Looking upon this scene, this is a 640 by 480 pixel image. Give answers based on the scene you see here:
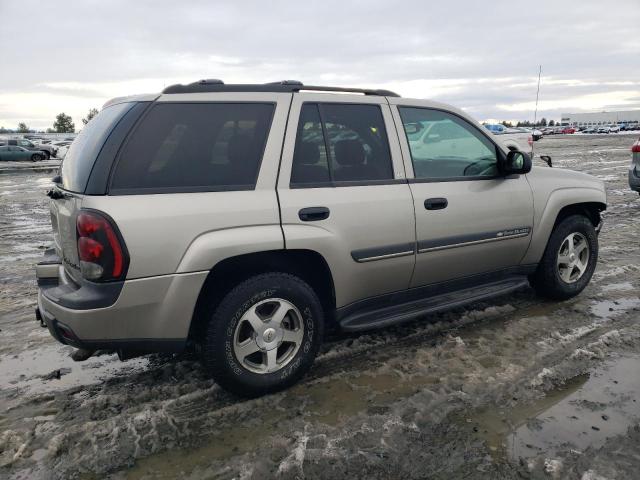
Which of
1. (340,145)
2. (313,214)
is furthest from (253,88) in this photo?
(313,214)

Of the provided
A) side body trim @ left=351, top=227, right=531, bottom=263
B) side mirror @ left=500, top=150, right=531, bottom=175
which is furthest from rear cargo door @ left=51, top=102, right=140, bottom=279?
side mirror @ left=500, top=150, right=531, bottom=175

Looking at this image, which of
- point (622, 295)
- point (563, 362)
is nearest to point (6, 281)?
point (563, 362)

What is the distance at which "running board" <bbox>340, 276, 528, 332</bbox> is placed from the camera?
3432 millimetres

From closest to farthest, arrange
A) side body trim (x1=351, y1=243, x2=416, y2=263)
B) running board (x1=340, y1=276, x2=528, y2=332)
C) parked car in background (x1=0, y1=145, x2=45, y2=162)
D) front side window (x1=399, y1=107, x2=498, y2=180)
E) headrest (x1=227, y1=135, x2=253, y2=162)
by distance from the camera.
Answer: headrest (x1=227, y1=135, x2=253, y2=162) < side body trim (x1=351, y1=243, x2=416, y2=263) < running board (x1=340, y1=276, x2=528, y2=332) < front side window (x1=399, y1=107, x2=498, y2=180) < parked car in background (x1=0, y1=145, x2=45, y2=162)

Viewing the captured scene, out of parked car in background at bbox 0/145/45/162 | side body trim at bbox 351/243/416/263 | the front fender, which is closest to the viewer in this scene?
side body trim at bbox 351/243/416/263

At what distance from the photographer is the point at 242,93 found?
3119 mm

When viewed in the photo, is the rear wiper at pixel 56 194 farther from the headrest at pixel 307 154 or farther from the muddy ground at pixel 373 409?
the headrest at pixel 307 154

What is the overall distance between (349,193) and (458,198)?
37.6 inches

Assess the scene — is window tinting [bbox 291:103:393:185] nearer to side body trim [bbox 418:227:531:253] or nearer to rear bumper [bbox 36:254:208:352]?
side body trim [bbox 418:227:531:253]

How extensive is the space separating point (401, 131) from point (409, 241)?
31.2 inches

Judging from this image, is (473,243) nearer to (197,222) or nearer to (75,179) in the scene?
(197,222)

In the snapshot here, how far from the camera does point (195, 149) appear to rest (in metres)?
2.91

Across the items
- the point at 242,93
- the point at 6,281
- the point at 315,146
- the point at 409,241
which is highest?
the point at 242,93

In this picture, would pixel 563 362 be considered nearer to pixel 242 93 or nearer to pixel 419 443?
pixel 419 443
